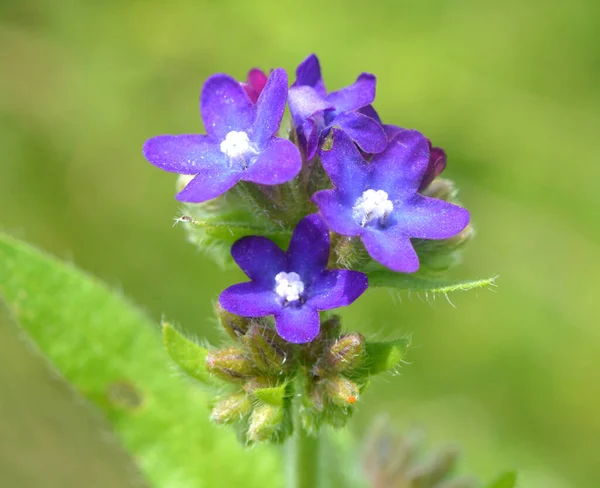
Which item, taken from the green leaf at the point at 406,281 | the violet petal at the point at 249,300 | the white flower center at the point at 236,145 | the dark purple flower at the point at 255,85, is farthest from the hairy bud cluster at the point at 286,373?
the dark purple flower at the point at 255,85

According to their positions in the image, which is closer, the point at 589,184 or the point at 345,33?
the point at 589,184

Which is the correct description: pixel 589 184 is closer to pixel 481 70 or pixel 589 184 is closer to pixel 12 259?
pixel 481 70

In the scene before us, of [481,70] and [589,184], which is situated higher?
[481,70]

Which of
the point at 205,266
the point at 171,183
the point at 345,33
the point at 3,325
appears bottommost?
the point at 3,325

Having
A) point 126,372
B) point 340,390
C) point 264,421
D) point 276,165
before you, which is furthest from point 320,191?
point 126,372

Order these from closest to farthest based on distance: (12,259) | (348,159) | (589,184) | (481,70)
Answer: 1. (348,159)
2. (12,259)
3. (589,184)
4. (481,70)

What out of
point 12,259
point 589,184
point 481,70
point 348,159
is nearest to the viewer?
point 348,159

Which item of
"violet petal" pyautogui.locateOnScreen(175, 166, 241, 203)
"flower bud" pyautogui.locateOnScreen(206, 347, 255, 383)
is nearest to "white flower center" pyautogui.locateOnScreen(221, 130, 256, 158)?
"violet petal" pyautogui.locateOnScreen(175, 166, 241, 203)

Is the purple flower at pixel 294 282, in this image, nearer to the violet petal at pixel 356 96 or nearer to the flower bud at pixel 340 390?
the flower bud at pixel 340 390

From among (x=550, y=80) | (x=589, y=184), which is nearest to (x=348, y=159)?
(x=589, y=184)
